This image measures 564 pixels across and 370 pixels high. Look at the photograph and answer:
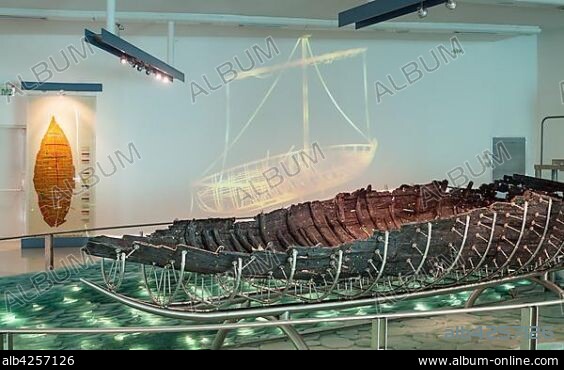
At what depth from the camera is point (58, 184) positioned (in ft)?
26.0

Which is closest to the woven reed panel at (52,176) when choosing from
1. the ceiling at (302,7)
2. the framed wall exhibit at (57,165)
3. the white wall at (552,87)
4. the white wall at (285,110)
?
the framed wall exhibit at (57,165)

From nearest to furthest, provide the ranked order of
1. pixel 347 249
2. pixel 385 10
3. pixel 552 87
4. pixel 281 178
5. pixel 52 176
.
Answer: pixel 347 249 → pixel 385 10 → pixel 52 176 → pixel 281 178 → pixel 552 87

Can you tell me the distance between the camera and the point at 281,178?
9.01 m

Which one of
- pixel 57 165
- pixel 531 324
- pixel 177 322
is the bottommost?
pixel 177 322

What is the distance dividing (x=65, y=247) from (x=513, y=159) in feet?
23.8

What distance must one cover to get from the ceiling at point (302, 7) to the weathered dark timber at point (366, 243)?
2.93m

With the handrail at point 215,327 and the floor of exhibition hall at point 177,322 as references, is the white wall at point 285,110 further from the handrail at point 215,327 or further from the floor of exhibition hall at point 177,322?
the handrail at point 215,327

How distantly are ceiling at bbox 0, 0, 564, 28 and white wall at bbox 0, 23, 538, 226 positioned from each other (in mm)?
1103

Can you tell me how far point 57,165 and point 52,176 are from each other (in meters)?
0.17

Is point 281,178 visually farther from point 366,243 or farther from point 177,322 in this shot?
point 366,243

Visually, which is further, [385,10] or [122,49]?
[122,49]

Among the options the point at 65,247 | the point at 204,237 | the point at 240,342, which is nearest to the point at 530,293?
the point at 240,342

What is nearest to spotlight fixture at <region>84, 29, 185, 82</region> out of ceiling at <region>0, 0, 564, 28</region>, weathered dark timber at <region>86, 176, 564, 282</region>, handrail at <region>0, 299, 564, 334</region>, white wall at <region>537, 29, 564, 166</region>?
ceiling at <region>0, 0, 564, 28</region>
